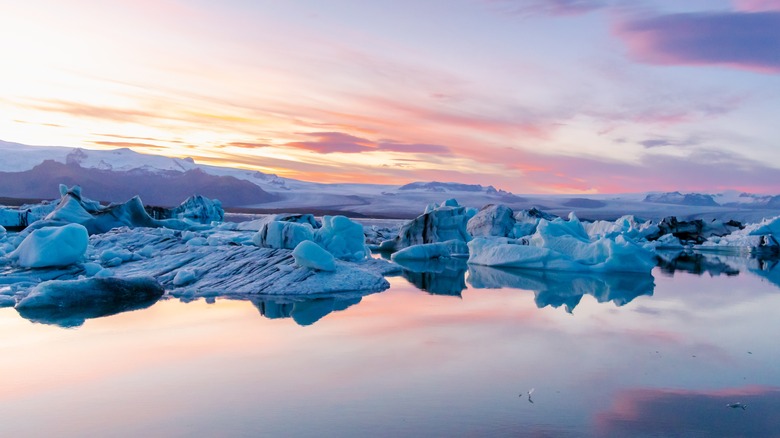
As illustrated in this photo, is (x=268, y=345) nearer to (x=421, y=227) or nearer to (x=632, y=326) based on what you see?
(x=632, y=326)

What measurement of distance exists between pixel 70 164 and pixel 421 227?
112 metres

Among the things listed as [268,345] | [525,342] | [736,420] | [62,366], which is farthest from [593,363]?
[62,366]

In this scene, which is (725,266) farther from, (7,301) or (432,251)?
(7,301)

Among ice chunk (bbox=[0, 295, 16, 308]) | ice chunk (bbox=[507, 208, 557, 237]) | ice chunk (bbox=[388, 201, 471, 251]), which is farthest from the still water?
ice chunk (bbox=[507, 208, 557, 237])

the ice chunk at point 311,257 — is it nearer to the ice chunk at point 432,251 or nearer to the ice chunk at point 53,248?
the ice chunk at point 53,248

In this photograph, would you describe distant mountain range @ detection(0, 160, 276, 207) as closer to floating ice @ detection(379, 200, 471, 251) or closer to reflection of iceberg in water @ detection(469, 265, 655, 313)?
floating ice @ detection(379, 200, 471, 251)

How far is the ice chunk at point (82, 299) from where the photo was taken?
7676 millimetres

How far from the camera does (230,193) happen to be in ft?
364

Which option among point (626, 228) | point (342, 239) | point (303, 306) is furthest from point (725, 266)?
point (303, 306)

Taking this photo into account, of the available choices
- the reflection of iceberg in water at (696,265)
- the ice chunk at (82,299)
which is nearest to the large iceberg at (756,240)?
the reflection of iceberg in water at (696,265)

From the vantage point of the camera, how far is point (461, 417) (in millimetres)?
4199

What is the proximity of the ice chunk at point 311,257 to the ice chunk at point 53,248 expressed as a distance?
355cm

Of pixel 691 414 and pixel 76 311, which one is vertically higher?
pixel 691 414

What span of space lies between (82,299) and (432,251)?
1104 cm
